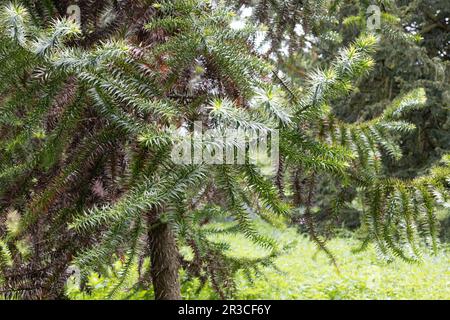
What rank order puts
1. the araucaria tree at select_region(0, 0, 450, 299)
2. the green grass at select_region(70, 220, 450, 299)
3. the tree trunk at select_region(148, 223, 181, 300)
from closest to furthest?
the araucaria tree at select_region(0, 0, 450, 299) → the tree trunk at select_region(148, 223, 181, 300) → the green grass at select_region(70, 220, 450, 299)

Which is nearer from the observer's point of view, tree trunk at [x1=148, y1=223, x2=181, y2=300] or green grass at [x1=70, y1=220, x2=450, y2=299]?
tree trunk at [x1=148, y1=223, x2=181, y2=300]

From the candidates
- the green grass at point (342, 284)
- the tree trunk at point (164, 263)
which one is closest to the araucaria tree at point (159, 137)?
Result: the tree trunk at point (164, 263)

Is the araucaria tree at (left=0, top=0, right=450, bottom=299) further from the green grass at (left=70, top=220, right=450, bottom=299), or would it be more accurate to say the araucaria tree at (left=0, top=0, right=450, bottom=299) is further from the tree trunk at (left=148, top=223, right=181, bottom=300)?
the green grass at (left=70, top=220, right=450, bottom=299)

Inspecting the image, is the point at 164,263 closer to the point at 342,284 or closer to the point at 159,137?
the point at 159,137

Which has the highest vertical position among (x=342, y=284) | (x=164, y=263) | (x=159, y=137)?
(x=159, y=137)

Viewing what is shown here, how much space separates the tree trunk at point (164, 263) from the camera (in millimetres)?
2564

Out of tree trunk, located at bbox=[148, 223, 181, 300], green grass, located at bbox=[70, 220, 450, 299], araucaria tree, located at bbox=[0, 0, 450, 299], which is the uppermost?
araucaria tree, located at bbox=[0, 0, 450, 299]

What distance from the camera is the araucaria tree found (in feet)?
4.40

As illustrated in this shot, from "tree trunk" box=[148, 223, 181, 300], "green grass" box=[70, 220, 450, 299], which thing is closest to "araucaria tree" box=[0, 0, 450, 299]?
"tree trunk" box=[148, 223, 181, 300]

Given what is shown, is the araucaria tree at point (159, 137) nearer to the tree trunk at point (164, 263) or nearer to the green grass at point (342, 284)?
the tree trunk at point (164, 263)

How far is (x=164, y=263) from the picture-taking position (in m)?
2.63

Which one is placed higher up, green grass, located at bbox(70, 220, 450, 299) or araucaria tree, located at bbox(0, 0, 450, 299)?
araucaria tree, located at bbox(0, 0, 450, 299)

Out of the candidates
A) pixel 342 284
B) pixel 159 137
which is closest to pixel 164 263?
pixel 159 137

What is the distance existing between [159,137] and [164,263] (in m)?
1.49
